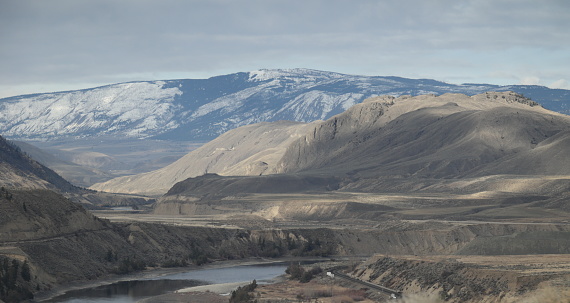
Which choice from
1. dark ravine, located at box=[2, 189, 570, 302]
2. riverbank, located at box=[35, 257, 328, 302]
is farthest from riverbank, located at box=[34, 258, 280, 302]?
dark ravine, located at box=[2, 189, 570, 302]

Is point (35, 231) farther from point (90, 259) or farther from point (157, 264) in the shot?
point (157, 264)

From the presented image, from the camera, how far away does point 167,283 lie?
10081 centimetres

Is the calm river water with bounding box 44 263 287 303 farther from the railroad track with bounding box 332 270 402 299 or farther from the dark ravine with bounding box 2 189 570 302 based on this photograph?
the railroad track with bounding box 332 270 402 299

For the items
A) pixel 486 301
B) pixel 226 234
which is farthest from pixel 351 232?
pixel 486 301

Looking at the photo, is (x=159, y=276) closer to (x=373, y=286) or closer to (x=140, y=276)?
(x=140, y=276)

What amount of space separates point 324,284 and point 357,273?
222 inches

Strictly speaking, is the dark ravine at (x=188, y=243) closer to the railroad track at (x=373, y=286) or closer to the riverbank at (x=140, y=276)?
the riverbank at (x=140, y=276)

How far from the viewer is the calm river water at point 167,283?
291 feet

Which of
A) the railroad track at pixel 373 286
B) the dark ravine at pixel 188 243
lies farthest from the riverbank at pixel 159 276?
the railroad track at pixel 373 286

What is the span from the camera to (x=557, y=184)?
19250 centimetres

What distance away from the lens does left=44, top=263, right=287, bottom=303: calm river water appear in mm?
88562

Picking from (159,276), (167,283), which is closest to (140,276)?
(159,276)

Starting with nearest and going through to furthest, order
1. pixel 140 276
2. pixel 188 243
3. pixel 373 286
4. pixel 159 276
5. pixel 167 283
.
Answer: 1. pixel 373 286
2. pixel 167 283
3. pixel 140 276
4. pixel 159 276
5. pixel 188 243

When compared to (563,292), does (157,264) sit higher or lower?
lower
